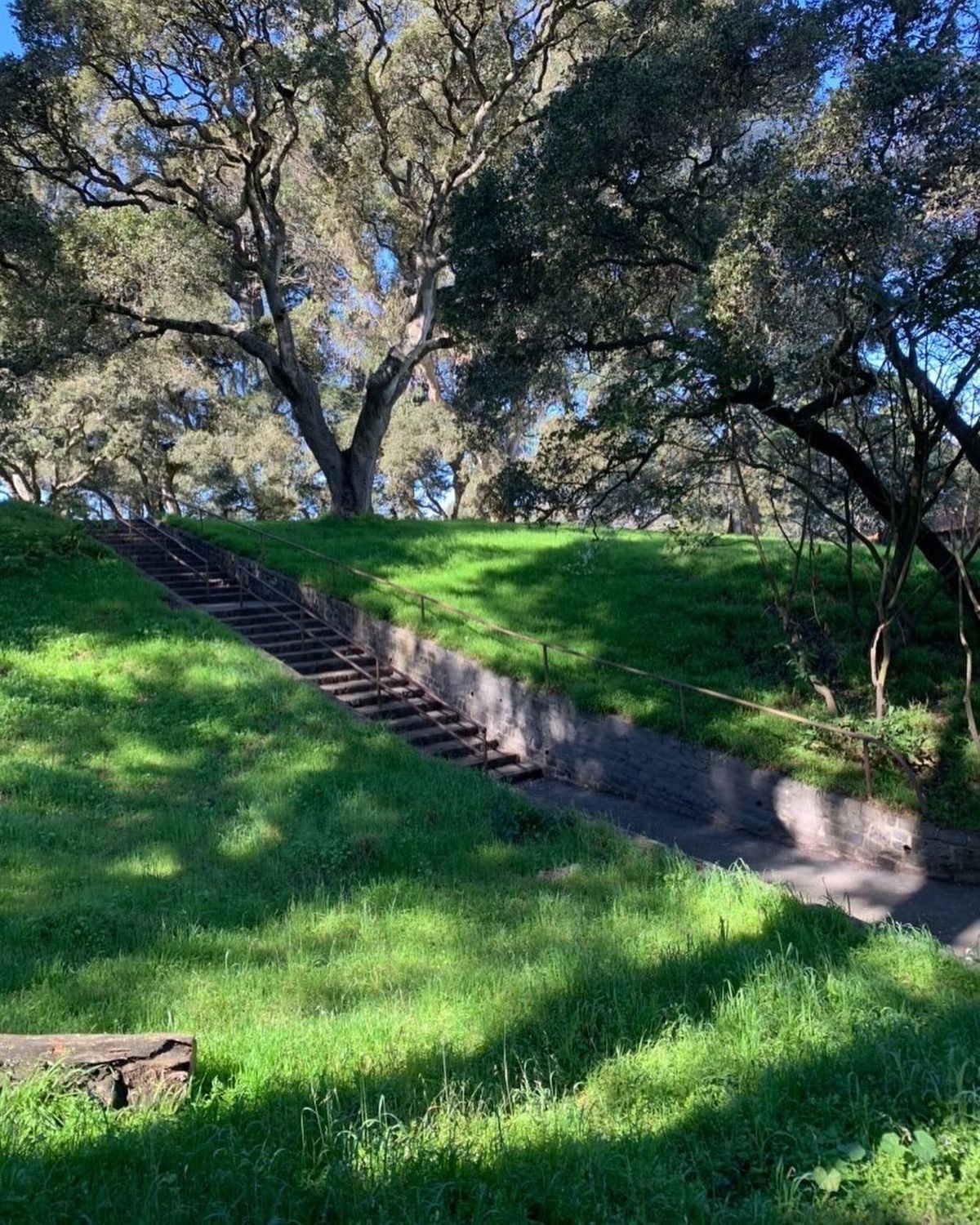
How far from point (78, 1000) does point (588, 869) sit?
379 centimetres

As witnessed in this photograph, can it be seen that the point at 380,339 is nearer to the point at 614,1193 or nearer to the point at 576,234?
the point at 576,234

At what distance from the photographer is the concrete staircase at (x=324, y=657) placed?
11562 millimetres

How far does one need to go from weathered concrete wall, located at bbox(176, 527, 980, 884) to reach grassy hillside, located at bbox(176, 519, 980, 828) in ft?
0.62

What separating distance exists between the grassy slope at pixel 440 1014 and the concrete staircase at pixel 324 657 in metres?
2.32

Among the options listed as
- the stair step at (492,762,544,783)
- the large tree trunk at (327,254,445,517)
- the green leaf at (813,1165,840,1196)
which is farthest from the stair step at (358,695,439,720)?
the large tree trunk at (327,254,445,517)

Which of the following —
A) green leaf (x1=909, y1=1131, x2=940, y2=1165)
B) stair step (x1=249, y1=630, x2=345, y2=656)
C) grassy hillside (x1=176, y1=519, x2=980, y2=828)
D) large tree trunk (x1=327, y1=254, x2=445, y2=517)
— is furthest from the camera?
large tree trunk (x1=327, y1=254, x2=445, y2=517)

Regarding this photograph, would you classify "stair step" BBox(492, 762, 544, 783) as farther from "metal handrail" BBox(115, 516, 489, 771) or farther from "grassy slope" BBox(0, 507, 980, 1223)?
"grassy slope" BBox(0, 507, 980, 1223)

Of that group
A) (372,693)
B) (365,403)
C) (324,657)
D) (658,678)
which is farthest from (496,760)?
(365,403)

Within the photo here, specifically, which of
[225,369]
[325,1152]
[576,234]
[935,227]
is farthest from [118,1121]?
[225,369]

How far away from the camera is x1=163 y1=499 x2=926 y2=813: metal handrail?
842 centimetres

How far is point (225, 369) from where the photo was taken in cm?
3388

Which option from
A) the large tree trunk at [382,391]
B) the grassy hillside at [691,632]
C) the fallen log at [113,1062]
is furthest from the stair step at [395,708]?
the large tree trunk at [382,391]

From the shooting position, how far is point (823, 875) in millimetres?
7941

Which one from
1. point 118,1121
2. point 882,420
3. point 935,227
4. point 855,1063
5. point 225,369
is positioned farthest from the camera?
point 225,369
